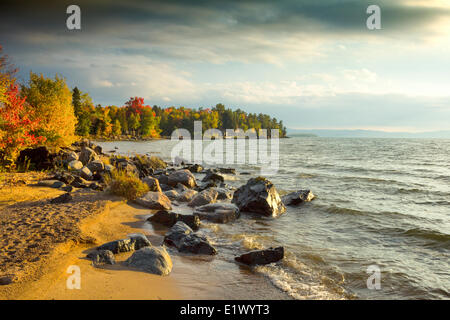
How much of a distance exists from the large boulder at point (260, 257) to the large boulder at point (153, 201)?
5.79 m

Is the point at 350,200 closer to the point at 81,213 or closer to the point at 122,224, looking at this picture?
the point at 122,224

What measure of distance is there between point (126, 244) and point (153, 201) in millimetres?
5101

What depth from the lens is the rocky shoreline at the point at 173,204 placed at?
6367 mm

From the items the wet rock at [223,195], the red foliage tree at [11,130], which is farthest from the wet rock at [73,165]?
the wet rock at [223,195]

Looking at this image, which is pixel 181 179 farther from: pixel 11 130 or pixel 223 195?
pixel 11 130

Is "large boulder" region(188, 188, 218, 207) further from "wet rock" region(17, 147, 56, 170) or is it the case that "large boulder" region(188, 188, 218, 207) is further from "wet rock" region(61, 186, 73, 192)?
"wet rock" region(17, 147, 56, 170)

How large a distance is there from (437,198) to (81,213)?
1744 cm

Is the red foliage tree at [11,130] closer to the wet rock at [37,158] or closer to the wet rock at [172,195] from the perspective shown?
the wet rock at [37,158]

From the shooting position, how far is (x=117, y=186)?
12508 mm

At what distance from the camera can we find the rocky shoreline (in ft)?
20.9

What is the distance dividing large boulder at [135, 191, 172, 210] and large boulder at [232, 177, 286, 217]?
3294 millimetres

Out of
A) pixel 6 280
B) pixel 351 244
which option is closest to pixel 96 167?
pixel 6 280

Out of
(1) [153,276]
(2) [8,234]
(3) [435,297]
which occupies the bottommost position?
(3) [435,297]
